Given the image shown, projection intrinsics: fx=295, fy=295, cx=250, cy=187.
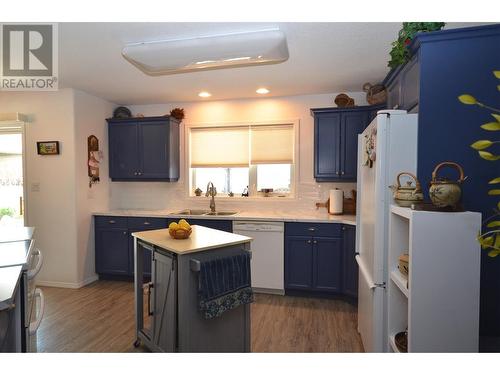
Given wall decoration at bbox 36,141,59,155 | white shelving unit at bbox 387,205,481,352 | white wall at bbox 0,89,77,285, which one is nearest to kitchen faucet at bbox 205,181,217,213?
white wall at bbox 0,89,77,285

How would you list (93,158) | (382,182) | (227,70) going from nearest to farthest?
(382,182) → (227,70) → (93,158)

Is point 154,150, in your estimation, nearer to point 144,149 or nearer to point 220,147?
point 144,149

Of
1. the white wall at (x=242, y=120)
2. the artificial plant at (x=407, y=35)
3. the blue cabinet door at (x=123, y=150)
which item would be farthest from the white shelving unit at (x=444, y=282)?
the blue cabinet door at (x=123, y=150)

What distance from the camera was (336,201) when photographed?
11.8 ft

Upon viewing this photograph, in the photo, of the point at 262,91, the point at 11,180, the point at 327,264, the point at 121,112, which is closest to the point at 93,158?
the point at 121,112

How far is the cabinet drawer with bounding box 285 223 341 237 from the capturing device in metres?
3.30

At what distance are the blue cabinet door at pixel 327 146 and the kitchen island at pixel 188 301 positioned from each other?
181 cm

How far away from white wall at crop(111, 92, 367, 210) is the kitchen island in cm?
190

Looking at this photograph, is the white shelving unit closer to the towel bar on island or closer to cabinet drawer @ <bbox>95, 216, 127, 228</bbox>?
the towel bar on island

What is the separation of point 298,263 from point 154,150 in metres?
2.42

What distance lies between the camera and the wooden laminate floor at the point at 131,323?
2404 millimetres

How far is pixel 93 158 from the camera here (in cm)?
396
